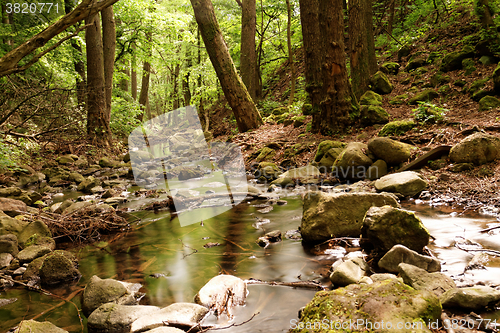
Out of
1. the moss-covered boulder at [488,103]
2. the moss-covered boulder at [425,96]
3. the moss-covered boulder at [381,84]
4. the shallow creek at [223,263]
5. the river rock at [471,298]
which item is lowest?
the shallow creek at [223,263]

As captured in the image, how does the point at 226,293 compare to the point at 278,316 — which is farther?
the point at 226,293

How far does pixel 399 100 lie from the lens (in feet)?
29.9

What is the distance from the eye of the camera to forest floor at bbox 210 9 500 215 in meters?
4.59

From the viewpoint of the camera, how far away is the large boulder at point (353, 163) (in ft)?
20.5

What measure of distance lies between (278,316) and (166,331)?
33.7 inches

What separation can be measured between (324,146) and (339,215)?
13.1 feet

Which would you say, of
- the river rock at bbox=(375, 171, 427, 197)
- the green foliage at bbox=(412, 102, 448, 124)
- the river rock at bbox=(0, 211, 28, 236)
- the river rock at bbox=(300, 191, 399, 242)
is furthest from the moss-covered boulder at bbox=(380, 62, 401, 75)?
the river rock at bbox=(0, 211, 28, 236)

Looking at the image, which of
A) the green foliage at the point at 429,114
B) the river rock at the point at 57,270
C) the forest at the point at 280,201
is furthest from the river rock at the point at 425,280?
the green foliage at the point at 429,114

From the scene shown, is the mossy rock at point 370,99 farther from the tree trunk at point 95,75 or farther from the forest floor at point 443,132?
the tree trunk at point 95,75

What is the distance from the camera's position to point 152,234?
4746mm

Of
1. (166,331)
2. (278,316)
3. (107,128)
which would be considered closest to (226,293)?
(278,316)

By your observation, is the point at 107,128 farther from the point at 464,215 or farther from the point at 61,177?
the point at 464,215

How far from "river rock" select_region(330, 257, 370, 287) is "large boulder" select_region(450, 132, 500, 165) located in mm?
3487

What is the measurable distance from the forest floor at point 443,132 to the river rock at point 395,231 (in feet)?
5.86
